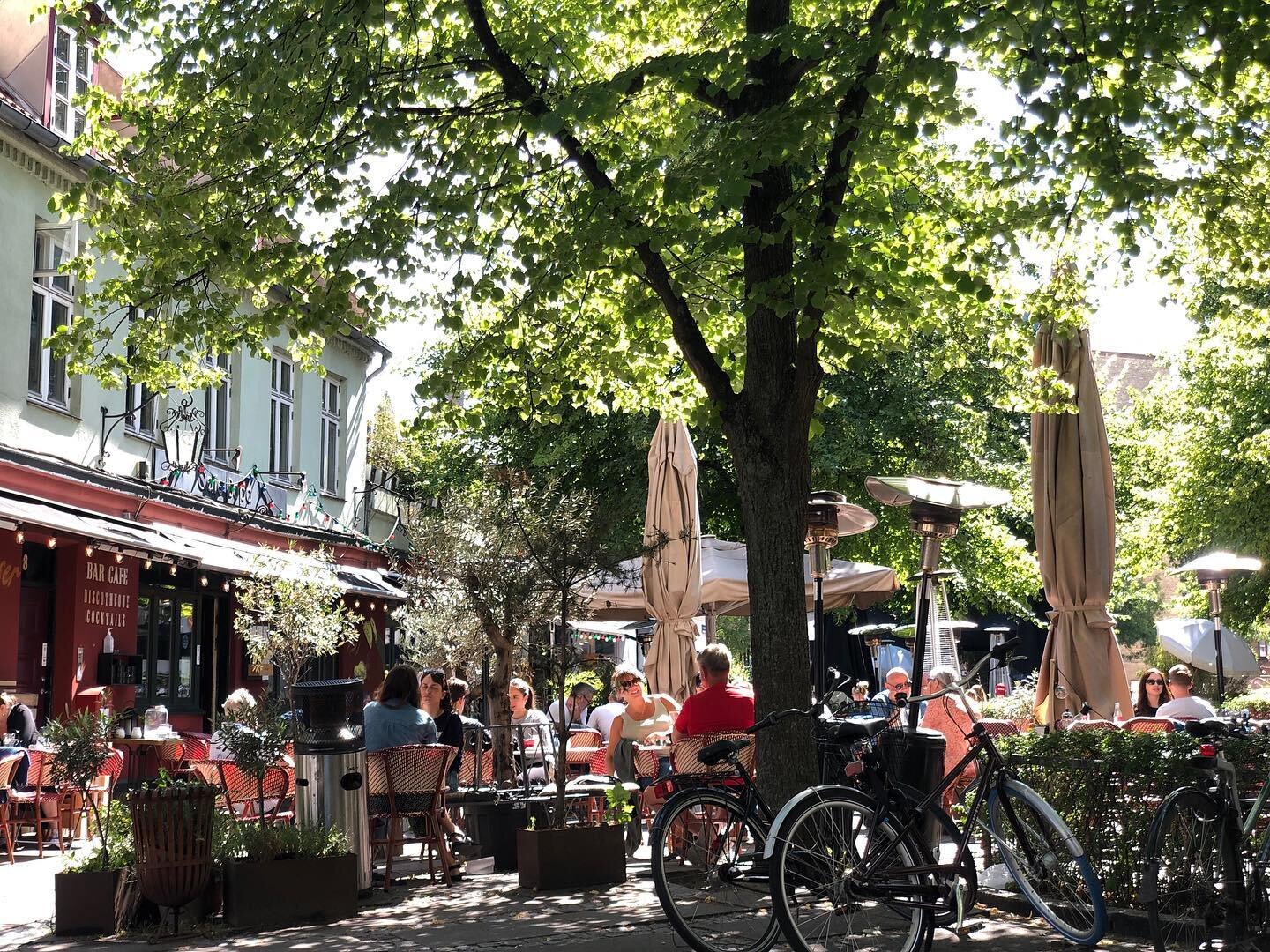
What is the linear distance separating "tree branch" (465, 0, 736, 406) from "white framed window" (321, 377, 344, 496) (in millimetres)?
18963

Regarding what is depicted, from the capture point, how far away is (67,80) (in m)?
18.4

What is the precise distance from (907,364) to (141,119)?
1768 cm

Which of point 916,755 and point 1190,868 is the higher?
point 916,755

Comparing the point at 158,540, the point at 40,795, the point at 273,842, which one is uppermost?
the point at 158,540

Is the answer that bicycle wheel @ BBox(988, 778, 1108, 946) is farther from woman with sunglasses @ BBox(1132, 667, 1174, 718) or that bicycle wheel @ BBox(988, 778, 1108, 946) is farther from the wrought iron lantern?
the wrought iron lantern

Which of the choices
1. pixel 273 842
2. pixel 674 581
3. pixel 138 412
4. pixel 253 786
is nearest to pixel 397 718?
pixel 253 786

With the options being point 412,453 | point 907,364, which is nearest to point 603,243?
point 907,364

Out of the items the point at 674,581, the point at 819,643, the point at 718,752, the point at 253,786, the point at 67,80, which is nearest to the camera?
the point at 718,752

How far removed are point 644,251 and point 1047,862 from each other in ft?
14.8

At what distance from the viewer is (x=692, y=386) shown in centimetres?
1323

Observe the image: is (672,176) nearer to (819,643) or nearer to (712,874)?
(712,874)

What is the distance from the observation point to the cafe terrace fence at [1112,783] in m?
7.37

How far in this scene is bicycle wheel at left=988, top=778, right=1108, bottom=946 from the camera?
21.7 ft

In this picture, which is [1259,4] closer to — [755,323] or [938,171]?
[755,323]
